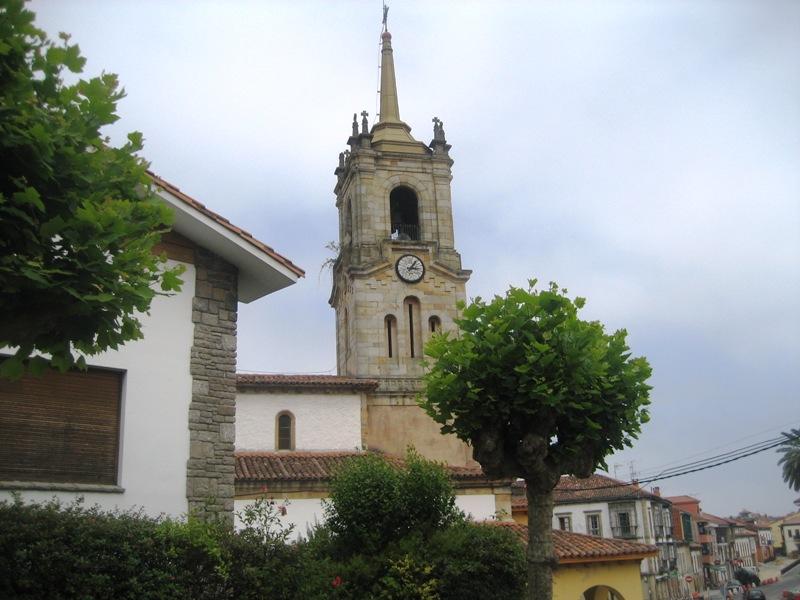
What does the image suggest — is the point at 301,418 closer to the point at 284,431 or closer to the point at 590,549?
the point at 284,431

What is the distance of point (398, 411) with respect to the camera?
3222cm

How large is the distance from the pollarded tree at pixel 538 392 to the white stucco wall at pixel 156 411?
4066mm

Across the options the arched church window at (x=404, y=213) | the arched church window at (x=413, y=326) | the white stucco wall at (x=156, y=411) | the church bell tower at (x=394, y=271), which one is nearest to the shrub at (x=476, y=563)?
the white stucco wall at (x=156, y=411)

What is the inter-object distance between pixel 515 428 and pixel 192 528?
5.78m

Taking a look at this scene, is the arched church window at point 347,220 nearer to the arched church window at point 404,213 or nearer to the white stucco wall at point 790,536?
the arched church window at point 404,213

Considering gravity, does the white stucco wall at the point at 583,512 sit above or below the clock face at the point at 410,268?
below

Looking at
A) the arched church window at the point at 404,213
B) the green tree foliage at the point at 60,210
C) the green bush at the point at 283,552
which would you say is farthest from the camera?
the arched church window at the point at 404,213

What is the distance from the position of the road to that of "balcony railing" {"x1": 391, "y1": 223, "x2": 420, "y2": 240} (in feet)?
122

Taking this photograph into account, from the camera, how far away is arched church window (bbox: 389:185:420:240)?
38094mm

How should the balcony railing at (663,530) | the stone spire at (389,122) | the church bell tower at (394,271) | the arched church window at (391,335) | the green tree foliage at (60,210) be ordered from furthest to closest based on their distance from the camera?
the balcony railing at (663,530) → the stone spire at (389,122) → the arched church window at (391,335) → the church bell tower at (394,271) → the green tree foliage at (60,210)

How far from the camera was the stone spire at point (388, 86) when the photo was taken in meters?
41.0

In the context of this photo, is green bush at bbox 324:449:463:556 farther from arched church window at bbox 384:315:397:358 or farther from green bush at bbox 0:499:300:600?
arched church window at bbox 384:315:397:358

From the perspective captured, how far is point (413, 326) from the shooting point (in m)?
35.6

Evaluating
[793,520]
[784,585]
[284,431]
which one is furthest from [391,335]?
[793,520]
